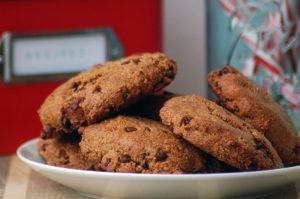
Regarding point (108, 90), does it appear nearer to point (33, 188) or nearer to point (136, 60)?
point (136, 60)

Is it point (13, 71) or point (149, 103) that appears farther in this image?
point (13, 71)

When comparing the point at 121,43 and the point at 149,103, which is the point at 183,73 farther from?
the point at 149,103

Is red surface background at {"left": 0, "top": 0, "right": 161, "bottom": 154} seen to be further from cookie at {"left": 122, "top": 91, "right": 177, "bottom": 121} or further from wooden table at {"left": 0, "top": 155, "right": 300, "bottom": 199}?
cookie at {"left": 122, "top": 91, "right": 177, "bottom": 121}

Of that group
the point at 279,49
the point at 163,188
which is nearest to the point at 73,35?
the point at 279,49

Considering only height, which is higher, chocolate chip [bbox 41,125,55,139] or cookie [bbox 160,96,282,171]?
cookie [bbox 160,96,282,171]

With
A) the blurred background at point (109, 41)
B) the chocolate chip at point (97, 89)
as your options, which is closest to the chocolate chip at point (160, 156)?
the chocolate chip at point (97, 89)

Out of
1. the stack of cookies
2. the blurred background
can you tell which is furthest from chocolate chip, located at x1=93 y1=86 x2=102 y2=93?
the blurred background

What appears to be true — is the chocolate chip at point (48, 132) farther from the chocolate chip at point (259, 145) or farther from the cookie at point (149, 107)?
the chocolate chip at point (259, 145)
